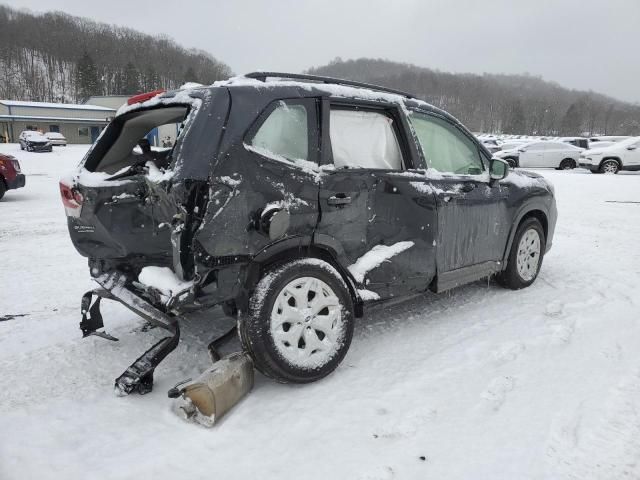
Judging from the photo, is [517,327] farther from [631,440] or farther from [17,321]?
[17,321]

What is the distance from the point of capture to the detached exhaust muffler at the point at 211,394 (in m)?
2.45

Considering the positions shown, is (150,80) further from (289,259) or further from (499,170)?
(289,259)

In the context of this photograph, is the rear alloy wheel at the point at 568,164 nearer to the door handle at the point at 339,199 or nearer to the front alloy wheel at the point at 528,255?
the front alloy wheel at the point at 528,255

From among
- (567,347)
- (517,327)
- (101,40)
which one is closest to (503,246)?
(517,327)

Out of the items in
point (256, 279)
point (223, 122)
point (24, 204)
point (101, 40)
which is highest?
point (101, 40)

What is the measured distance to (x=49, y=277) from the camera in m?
5.00

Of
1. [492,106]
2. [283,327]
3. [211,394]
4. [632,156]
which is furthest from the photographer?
[492,106]

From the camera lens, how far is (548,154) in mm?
22578

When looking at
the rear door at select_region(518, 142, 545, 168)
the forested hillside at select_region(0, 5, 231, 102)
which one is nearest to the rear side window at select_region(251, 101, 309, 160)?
the rear door at select_region(518, 142, 545, 168)

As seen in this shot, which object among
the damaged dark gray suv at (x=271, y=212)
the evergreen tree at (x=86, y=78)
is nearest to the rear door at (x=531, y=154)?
the damaged dark gray suv at (x=271, y=212)

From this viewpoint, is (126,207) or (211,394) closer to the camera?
(211,394)

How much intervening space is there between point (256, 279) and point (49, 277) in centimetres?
334

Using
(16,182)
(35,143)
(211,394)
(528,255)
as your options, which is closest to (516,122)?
(35,143)

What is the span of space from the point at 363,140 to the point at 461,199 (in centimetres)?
106
